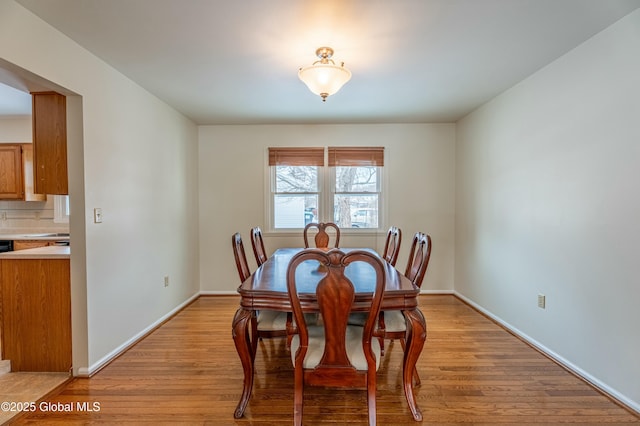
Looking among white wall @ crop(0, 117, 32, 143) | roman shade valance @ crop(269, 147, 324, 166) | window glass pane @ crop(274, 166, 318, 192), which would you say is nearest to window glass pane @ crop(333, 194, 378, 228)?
window glass pane @ crop(274, 166, 318, 192)

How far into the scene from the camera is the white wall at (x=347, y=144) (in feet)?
14.1

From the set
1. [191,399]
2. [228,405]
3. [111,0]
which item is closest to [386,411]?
[228,405]

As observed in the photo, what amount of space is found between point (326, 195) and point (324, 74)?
2.31m

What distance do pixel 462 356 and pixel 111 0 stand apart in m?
3.37

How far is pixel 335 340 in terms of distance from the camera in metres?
1.60

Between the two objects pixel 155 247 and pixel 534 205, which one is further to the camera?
pixel 155 247

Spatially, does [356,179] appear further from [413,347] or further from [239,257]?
[413,347]

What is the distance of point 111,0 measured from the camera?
5.64 ft

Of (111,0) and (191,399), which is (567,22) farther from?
(191,399)

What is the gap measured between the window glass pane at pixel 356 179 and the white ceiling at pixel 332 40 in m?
1.24

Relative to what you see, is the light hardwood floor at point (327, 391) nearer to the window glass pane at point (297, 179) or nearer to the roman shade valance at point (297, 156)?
the window glass pane at point (297, 179)

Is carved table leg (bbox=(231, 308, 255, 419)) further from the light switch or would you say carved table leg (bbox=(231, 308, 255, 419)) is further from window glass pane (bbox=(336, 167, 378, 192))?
window glass pane (bbox=(336, 167, 378, 192))

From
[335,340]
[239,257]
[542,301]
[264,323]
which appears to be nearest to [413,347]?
[335,340]

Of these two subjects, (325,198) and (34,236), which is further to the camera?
(325,198)
